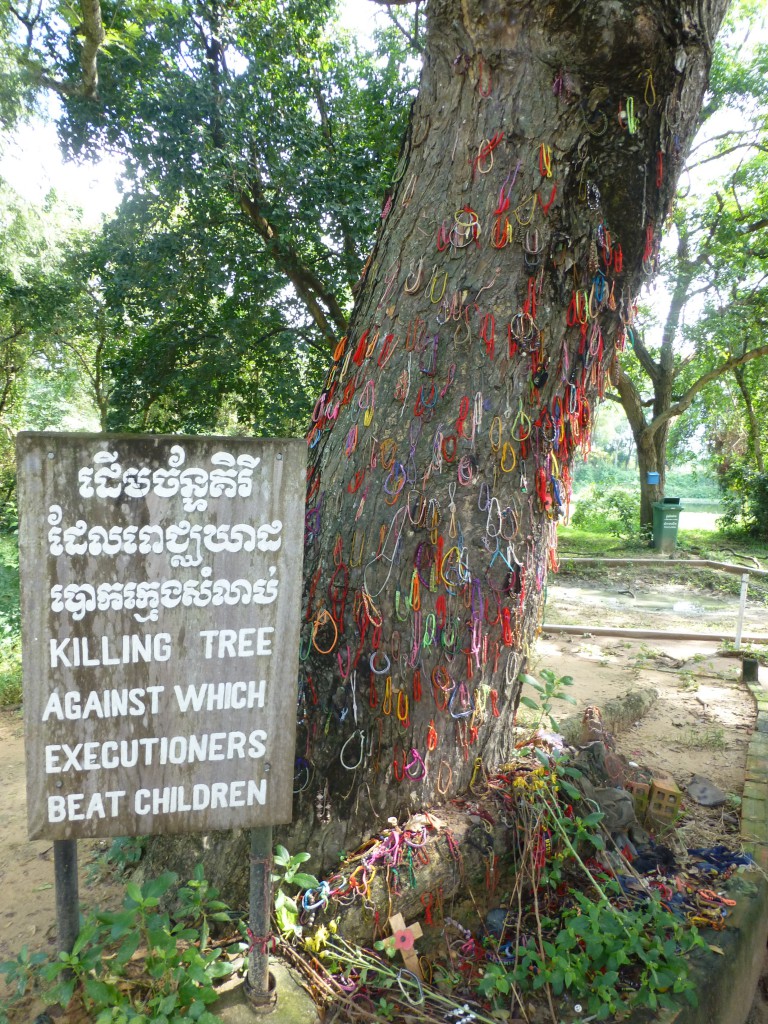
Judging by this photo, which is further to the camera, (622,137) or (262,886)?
(622,137)

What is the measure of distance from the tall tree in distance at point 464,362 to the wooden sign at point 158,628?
1.84 ft

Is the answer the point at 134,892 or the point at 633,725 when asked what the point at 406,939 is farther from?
the point at 633,725

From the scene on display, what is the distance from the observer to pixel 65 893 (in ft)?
6.27

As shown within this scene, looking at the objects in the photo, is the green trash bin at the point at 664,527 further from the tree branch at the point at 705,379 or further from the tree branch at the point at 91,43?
the tree branch at the point at 91,43

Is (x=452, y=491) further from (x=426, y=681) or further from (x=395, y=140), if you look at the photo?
(x=395, y=140)

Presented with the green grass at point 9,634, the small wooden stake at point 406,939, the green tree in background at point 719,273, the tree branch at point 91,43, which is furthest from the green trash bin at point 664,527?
the small wooden stake at point 406,939

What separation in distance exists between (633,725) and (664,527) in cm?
1032

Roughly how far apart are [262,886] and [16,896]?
1.26m

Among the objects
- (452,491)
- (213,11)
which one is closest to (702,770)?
(452,491)

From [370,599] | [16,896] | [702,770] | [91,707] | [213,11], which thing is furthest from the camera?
[213,11]

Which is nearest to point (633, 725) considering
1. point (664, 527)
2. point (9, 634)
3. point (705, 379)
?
point (9, 634)

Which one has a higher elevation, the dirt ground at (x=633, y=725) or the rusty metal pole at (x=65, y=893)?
the rusty metal pole at (x=65, y=893)

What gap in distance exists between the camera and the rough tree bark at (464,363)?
97.1 inches

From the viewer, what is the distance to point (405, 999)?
2193 millimetres
